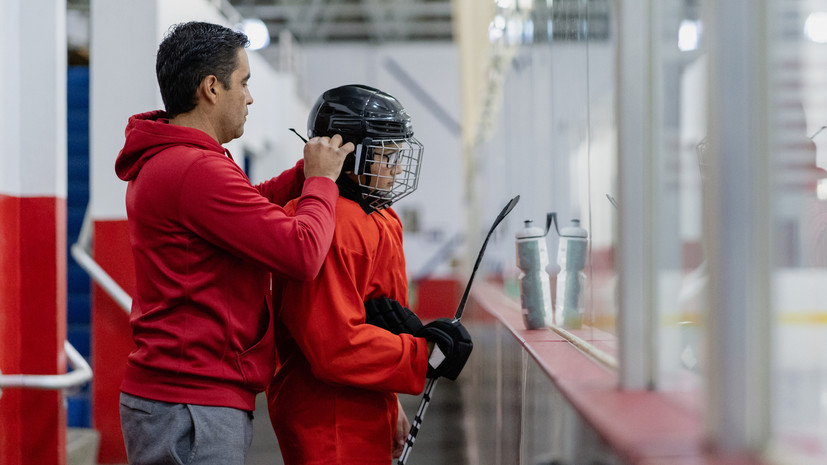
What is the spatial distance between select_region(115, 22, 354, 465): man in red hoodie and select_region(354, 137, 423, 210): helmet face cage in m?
0.08

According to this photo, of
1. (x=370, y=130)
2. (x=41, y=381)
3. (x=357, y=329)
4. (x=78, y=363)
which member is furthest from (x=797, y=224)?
(x=78, y=363)

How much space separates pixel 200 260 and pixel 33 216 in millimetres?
1621

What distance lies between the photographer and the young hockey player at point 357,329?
1.68 metres

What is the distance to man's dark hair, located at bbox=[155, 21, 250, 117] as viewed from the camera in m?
1.72

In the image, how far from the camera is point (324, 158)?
175cm

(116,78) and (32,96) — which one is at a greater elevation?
(116,78)

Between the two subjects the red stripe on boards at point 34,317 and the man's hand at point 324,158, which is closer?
the man's hand at point 324,158

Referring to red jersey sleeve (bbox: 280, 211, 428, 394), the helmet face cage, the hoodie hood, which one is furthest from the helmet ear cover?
the hoodie hood

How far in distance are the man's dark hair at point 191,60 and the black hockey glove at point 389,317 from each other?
21.8 inches

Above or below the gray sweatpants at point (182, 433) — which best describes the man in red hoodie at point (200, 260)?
above

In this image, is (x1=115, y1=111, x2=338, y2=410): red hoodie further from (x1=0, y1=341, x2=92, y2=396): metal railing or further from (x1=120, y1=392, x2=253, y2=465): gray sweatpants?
(x1=0, y1=341, x2=92, y2=396): metal railing

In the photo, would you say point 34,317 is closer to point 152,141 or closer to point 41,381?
point 41,381

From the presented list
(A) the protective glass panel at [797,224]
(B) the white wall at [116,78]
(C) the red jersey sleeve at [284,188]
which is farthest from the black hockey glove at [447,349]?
(B) the white wall at [116,78]

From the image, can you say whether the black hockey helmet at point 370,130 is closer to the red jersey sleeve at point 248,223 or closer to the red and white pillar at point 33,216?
the red jersey sleeve at point 248,223
